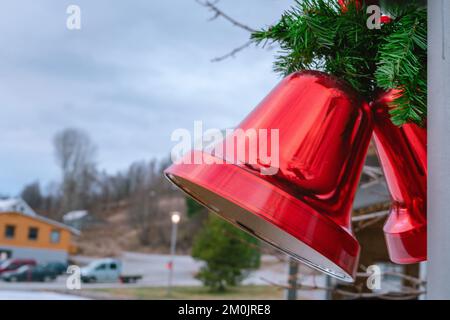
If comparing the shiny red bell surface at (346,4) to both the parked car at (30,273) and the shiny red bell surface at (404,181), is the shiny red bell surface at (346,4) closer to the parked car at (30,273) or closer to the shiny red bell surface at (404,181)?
the shiny red bell surface at (404,181)

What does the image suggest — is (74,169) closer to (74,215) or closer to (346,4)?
(74,215)

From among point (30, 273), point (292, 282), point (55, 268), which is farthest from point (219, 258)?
point (292, 282)

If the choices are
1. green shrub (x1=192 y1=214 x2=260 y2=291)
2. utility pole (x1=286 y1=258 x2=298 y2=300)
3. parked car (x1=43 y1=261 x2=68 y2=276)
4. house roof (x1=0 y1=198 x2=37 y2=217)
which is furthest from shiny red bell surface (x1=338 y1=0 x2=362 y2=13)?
house roof (x1=0 y1=198 x2=37 y2=217)

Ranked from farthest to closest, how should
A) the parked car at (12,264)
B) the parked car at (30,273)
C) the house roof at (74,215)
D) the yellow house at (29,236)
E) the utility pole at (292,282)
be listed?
the house roof at (74,215) < the yellow house at (29,236) < the parked car at (12,264) < the parked car at (30,273) < the utility pole at (292,282)

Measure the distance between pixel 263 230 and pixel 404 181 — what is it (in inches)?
6.4

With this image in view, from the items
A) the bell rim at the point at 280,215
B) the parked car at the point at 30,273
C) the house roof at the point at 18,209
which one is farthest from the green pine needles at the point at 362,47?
the house roof at the point at 18,209

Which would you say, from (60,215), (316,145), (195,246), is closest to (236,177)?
(316,145)

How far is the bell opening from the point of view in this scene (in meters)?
0.54

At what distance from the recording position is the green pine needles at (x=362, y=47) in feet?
1.60

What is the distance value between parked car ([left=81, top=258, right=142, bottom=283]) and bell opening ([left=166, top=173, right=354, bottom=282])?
16686 millimetres

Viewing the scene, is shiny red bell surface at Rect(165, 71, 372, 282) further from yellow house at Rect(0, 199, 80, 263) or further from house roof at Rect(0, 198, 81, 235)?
house roof at Rect(0, 198, 81, 235)

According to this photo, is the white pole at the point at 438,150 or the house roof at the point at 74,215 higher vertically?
the house roof at the point at 74,215

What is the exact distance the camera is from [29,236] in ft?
65.1

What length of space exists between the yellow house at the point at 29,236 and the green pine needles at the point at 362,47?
20183 mm
